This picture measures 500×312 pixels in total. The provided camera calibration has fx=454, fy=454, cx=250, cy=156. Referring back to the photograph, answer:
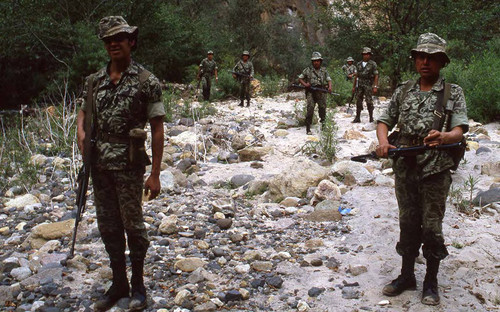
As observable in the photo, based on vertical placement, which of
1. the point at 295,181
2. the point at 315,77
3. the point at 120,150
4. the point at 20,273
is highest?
the point at 315,77

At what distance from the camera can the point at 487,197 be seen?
14.8 ft

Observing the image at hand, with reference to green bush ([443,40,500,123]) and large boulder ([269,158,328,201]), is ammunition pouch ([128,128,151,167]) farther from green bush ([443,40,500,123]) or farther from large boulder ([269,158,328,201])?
green bush ([443,40,500,123])

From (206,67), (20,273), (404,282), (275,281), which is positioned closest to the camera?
(404,282)

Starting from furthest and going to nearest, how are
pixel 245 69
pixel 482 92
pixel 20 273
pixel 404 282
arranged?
pixel 245 69 < pixel 482 92 < pixel 20 273 < pixel 404 282

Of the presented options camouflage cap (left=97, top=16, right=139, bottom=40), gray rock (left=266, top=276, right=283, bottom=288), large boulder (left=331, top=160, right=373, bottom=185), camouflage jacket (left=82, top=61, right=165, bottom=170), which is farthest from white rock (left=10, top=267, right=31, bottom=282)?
large boulder (left=331, top=160, right=373, bottom=185)

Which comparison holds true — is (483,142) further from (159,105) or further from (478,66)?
(159,105)

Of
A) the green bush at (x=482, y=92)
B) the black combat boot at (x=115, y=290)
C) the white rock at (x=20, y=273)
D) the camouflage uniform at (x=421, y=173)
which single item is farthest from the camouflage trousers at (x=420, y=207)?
the green bush at (x=482, y=92)

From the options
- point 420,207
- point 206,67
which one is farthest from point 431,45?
point 206,67

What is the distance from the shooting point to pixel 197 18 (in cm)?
2348

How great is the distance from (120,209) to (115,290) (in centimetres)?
55

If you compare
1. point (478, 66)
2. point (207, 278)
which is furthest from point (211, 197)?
point (478, 66)

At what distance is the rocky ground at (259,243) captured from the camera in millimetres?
2938

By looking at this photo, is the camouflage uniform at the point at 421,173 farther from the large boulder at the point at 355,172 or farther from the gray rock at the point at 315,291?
the large boulder at the point at 355,172

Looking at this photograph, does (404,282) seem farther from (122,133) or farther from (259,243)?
(122,133)
